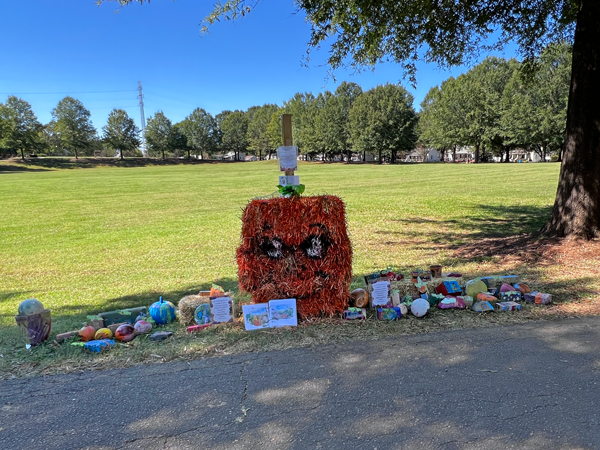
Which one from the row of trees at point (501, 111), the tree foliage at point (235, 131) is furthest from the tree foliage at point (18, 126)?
the row of trees at point (501, 111)

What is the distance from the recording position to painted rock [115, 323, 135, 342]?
149 inches

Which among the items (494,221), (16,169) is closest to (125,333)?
(494,221)

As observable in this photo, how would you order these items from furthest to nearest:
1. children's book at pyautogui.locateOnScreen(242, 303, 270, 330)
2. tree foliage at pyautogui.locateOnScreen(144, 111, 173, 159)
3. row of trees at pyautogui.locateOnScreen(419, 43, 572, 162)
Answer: tree foliage at pyautogui.locateOnScreen(144, 111, 173, 159)
row of trees at pyautogui.locateOnScreen(419, 43, 572, 162)
children's book at pyautogui.locateOnScreen(242, 303, 270, 330)

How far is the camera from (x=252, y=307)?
393 cm

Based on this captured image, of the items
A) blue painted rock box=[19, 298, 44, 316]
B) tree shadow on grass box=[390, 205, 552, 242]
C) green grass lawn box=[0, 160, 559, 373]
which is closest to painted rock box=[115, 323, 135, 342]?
green grass lawn box=[0, 160, 559, 373]

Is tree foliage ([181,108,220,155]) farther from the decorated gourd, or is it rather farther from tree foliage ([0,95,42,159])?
the decorated gourd

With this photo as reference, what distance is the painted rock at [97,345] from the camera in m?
3.57

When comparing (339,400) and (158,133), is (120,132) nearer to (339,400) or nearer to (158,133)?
(158,133)

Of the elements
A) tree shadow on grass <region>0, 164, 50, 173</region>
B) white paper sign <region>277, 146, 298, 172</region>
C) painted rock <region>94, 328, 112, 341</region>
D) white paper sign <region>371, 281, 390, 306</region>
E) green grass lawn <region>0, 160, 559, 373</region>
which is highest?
tree shadow on grass <region>0, 164, 50, 173</region>

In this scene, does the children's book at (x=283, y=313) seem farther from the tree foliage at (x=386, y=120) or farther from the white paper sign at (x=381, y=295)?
the tree foliage at (x=386, y=120)

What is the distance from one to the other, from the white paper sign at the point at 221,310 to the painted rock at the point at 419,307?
1968mm

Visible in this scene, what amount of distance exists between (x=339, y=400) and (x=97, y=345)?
236cm

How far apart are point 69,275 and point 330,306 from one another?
5.92 m

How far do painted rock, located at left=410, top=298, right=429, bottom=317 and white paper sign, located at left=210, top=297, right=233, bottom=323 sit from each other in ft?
6.46
